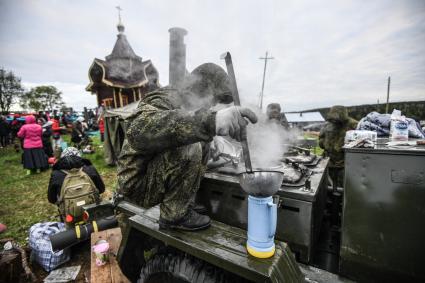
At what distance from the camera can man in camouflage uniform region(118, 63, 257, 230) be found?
157cm

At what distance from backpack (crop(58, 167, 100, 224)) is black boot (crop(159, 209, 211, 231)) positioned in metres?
2.85

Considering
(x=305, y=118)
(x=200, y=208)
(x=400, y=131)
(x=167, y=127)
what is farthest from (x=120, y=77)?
(x=305, y=118)

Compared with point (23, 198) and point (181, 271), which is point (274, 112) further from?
point (23, 198)

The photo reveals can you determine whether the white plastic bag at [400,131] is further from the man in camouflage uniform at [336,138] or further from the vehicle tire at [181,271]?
the man in camouflage uniform at [336,138]

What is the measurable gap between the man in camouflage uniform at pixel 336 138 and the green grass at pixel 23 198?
21.3 feet

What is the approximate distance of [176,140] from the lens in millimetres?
1605

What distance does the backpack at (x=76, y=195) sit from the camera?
4004 millimetres

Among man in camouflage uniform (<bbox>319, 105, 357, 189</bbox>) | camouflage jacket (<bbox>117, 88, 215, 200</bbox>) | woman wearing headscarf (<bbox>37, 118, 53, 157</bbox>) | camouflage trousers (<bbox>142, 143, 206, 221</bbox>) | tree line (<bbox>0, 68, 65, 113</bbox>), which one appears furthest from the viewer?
tree line (<bbox>0, 68, 65, 113</bbox>)

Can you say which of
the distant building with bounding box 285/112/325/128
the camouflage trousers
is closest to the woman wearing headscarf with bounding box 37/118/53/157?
the camouflage trousers

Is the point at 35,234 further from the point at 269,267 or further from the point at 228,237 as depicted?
the point at 269,267

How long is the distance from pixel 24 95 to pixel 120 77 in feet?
117

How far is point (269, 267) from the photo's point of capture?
4.54 ft

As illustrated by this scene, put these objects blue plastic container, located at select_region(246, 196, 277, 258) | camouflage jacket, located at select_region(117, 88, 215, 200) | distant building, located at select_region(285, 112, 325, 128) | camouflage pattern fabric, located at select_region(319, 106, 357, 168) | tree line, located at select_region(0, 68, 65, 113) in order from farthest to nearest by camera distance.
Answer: tree line, located at select_region(0, 68, 65, 113) < distant building, located at select_region(285, 112, 325, 128) < camouflage pattern fabric, located at select_region(319, 106, 357, 168) < camouflage jacket, located at select_region(117, 88, 215, 200) < blue plastic container, located at select_region(246, 196, 277, 258)

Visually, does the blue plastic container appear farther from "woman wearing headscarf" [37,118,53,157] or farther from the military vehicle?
"woman wearing headscarf" [37,118,53,157]
